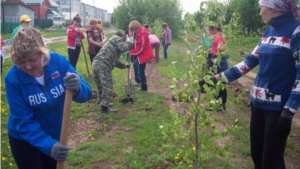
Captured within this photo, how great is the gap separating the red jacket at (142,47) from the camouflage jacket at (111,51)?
1.30 metres

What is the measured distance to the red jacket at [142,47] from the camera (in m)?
7.62

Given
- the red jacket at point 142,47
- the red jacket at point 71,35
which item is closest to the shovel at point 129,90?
the red jacket at point 142,47

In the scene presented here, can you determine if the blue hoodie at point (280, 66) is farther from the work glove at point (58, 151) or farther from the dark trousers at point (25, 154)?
the dark trousers at point (25, 154)

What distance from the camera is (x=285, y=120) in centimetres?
244

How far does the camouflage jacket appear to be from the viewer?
6.18 metres

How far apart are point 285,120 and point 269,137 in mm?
309

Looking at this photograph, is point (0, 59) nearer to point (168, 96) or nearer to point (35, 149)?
point (168, 96)

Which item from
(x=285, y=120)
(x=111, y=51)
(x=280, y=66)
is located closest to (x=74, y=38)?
(x=111, y=51)

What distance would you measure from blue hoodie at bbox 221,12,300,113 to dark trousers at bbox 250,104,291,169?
0.33ft

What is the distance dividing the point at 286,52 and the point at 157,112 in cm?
422

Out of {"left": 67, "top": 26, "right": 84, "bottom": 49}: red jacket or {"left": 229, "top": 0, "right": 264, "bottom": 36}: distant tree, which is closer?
{"left": 67, "top": 26, "right": 84, "bottom": 49}: red jacket

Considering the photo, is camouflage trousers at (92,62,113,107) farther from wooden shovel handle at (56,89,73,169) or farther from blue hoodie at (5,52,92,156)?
wooden shovel handle at (56,89,73,169)

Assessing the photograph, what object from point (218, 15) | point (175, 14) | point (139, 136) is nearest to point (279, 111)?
point (218, 15)

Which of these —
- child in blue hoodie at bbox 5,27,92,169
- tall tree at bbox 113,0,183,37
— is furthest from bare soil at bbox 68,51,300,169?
tall tree at bbox 113,0,183,37
